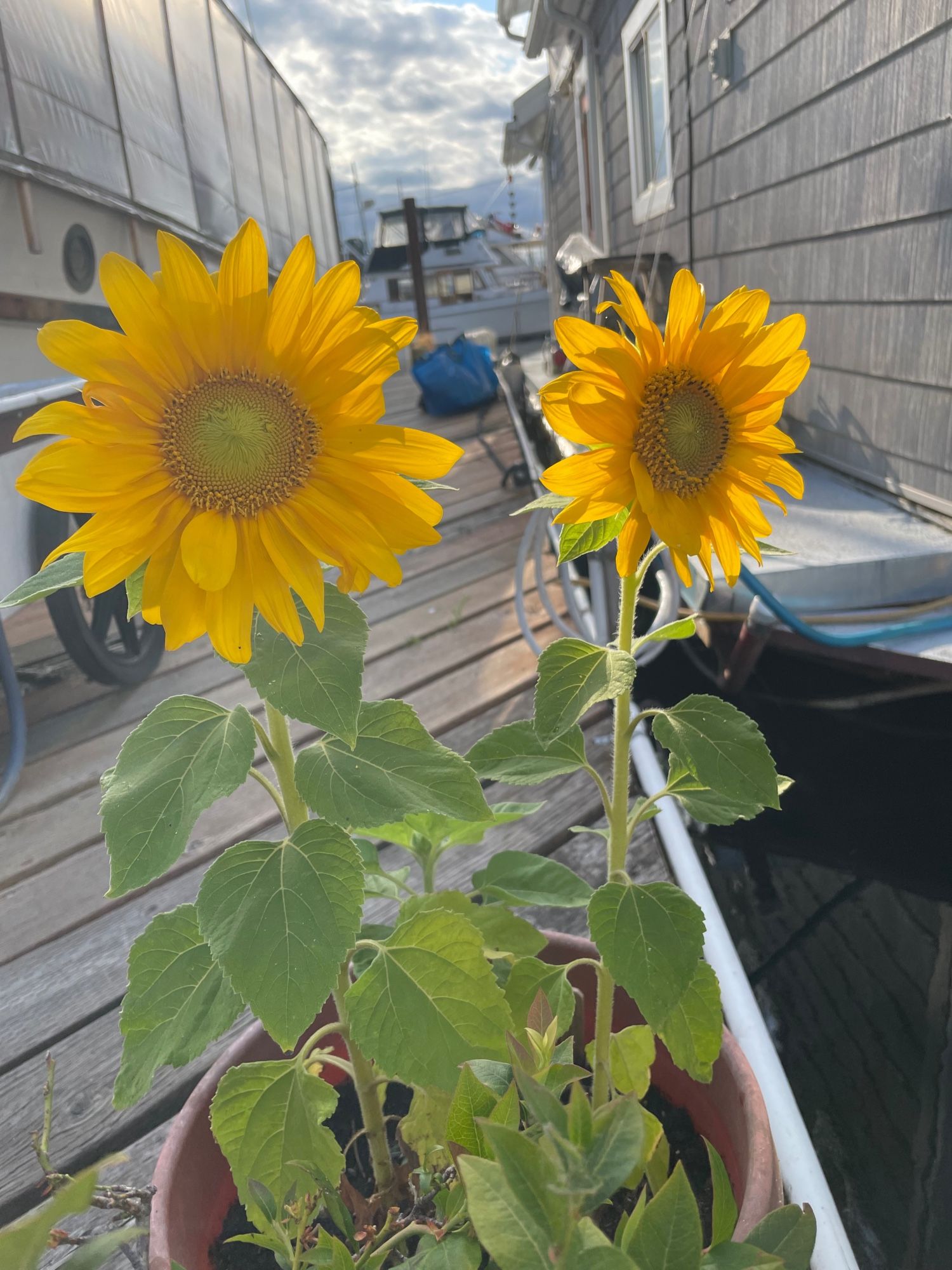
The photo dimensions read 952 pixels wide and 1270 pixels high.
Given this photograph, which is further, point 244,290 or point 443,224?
point 443,224

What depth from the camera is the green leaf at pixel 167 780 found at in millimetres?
579

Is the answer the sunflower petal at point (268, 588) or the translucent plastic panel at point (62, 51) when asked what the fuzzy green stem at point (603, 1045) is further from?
the translucent plastic panel at point (62, 51)

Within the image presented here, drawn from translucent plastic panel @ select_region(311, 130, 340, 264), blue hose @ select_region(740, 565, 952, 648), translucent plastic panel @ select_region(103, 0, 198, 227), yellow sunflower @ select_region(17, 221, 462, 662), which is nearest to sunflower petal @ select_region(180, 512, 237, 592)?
yellow sunflower @ select_region(17, 221, 462, 662)

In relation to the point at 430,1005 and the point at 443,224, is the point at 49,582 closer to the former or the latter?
the point at 430,1005

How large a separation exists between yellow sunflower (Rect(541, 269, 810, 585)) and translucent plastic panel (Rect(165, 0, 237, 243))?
602cm

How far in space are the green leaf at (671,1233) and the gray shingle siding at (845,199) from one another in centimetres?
247

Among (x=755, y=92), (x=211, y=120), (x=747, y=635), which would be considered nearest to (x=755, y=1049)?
(x=747, y=635)

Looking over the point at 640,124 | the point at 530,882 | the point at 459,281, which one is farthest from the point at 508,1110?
the point at 459,281

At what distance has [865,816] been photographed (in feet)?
7.30

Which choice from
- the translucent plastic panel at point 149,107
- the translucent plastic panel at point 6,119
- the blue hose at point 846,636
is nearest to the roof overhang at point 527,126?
the translucent plastic panel at point 149,107

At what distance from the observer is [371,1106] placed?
792mm

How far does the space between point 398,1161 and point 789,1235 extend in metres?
0.54

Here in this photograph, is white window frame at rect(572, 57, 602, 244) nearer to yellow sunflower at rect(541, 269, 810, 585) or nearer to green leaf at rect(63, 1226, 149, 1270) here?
yellow sunflower at rect(541, 269, 810, 585)

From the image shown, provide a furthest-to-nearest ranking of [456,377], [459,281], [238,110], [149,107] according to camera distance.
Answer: [459,281] < [238,110] < [456,377] < [149,107]
